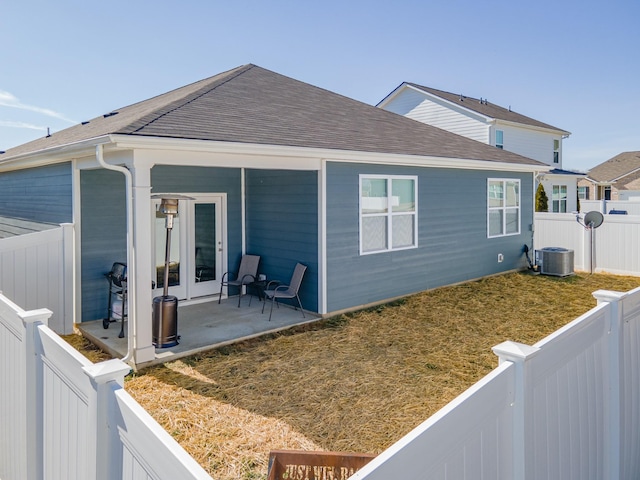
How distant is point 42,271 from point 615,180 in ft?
131

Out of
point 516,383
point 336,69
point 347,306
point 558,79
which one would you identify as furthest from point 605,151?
point 516,383

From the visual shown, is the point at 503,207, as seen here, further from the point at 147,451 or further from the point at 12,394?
the point at 147,451

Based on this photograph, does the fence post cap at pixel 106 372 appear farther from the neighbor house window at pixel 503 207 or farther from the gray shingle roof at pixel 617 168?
the gray shingle roof at pixel 617 168

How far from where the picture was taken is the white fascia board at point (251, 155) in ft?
17.7

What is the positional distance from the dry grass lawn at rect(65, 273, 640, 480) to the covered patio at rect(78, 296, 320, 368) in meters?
0.21

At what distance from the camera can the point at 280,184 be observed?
8.40 m

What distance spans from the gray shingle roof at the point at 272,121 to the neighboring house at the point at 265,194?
0.05 metres

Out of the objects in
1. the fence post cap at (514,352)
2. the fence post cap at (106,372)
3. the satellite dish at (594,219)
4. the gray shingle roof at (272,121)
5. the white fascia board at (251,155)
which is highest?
the gray shingle roof at (272,121)

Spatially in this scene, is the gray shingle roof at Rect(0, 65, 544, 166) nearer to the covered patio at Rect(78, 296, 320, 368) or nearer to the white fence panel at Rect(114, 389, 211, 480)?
the covered patio at Rect(78, 296, 320, 368)

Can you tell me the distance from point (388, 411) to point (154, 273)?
17.6 feet

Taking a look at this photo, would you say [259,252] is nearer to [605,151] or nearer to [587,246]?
[587,246]

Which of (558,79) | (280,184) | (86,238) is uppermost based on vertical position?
(558,79)

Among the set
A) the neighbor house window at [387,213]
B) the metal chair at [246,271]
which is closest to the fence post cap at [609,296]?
the neighbor house window at [387,213]

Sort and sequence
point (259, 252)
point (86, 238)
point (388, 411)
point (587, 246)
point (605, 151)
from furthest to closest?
point (605, 151), point (587, 246), point (259, 252), point (86, 238), point (388, 411)
